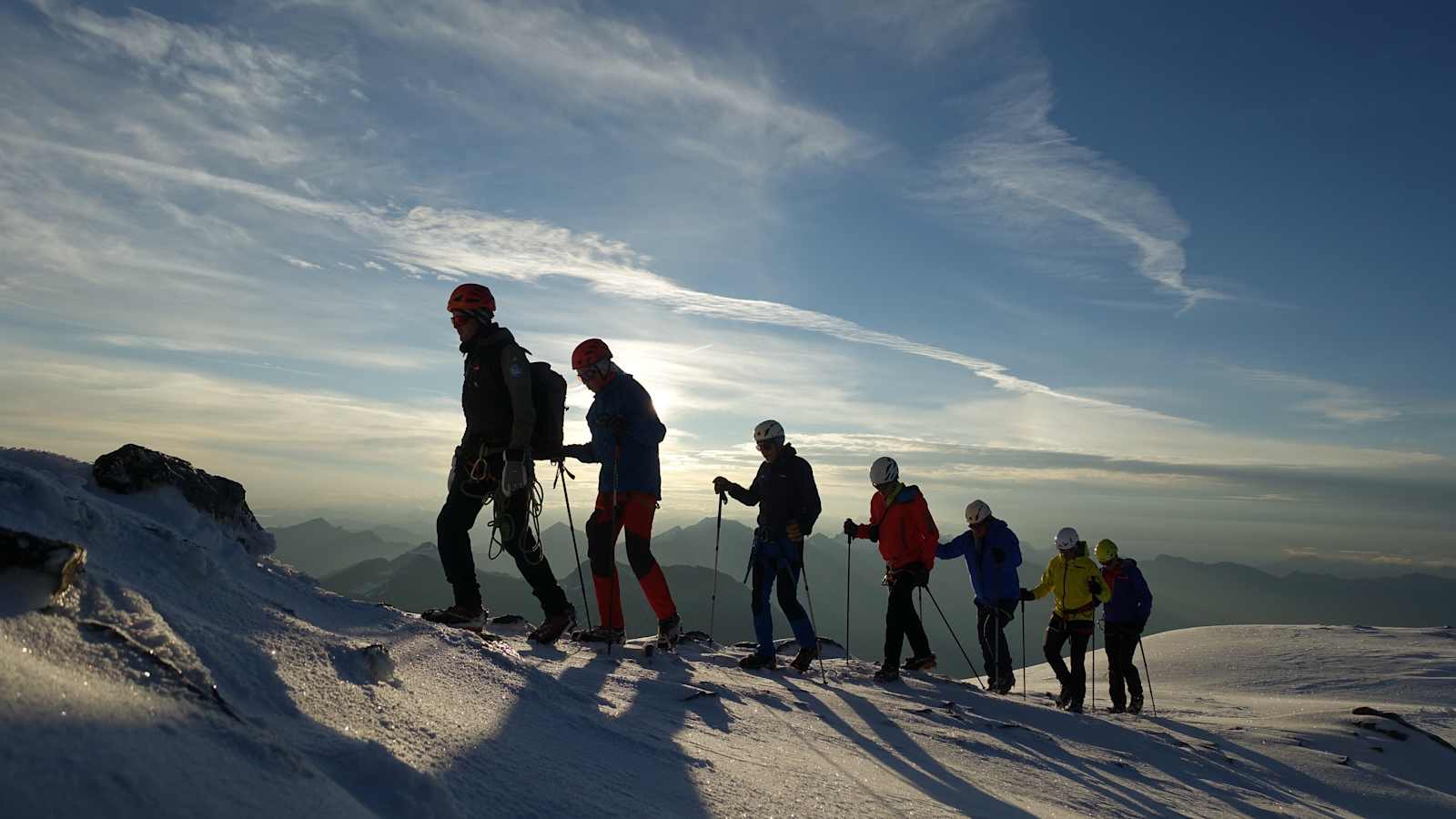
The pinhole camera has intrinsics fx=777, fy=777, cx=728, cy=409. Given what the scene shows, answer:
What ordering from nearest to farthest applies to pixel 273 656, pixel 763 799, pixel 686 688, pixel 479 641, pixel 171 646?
pixel 171 646 < pixel 273 656 < pixel 763 799 < pixel 479 641 < pixel 686 688

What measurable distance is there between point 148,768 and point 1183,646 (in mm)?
22105

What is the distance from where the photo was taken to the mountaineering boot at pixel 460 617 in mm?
6297

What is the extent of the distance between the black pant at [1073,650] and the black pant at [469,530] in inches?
259

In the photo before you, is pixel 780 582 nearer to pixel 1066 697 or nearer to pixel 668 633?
pixel 668 633

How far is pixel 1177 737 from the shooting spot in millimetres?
7871

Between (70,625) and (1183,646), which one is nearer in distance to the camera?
(70,625)

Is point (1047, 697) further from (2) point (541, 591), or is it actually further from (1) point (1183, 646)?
(1) point (1183, 646)

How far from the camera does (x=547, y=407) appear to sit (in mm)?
6828

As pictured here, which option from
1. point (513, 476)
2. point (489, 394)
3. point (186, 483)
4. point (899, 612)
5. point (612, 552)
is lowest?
point (899, 612)

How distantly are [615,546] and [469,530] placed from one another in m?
1.69

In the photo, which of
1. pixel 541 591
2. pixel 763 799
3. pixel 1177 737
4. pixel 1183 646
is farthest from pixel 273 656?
pixel 1183 646

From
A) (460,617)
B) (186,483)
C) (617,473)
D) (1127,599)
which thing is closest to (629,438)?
(617,473)

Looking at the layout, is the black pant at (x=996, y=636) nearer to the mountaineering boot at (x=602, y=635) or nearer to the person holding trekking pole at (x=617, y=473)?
the person holding trekking pole at (x=617, y=473)

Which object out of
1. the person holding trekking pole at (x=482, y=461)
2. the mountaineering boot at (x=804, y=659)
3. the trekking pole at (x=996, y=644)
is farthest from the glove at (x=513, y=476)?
the trekking pole at (x=996, y=644)
